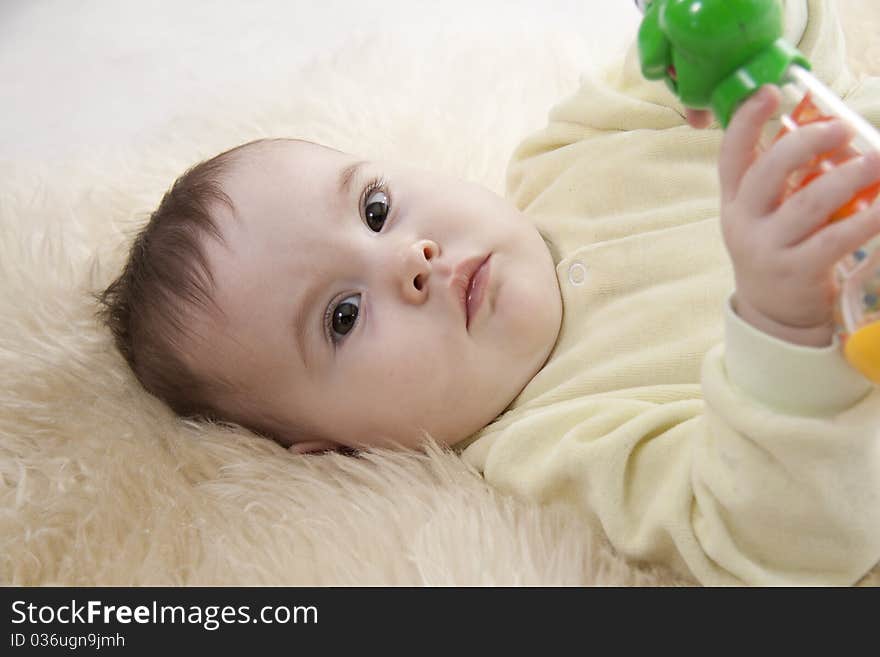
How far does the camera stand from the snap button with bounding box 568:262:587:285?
1.16 metres

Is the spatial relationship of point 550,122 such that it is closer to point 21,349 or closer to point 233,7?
point 21,349

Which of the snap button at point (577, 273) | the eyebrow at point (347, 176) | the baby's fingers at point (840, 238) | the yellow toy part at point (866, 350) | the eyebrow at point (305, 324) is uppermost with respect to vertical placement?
the baby's fingers at point (840, 238)

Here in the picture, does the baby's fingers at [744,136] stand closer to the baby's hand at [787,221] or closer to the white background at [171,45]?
the baby's hand at [787,221]

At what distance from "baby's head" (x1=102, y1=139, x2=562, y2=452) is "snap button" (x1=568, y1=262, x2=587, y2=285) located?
2 cm

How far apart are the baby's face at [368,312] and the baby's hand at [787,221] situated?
1.31 feet

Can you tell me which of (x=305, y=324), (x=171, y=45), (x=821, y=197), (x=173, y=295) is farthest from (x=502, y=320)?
(x=171, y=45)

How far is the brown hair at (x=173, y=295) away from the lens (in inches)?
44.6

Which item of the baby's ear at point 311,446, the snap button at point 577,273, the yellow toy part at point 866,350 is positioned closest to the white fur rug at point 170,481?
the baby's ear at point 311,446

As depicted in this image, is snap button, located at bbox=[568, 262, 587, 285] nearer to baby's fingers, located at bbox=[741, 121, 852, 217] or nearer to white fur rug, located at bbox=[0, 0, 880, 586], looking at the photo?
white fur rug, located at bbox=[0, 0, 880, 586]

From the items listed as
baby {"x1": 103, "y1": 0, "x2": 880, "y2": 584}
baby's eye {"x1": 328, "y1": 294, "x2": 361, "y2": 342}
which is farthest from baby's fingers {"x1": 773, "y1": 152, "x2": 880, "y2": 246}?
baby's eye {"x1": 328, "y1": 294, "x2": 361, "y2": 342}

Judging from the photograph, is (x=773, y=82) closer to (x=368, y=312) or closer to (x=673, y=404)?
(x=673, y=404)

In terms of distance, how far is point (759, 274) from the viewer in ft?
2.36

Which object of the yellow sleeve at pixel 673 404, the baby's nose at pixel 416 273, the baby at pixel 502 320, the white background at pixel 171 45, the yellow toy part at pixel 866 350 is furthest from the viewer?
the white background at pixel 171 45
